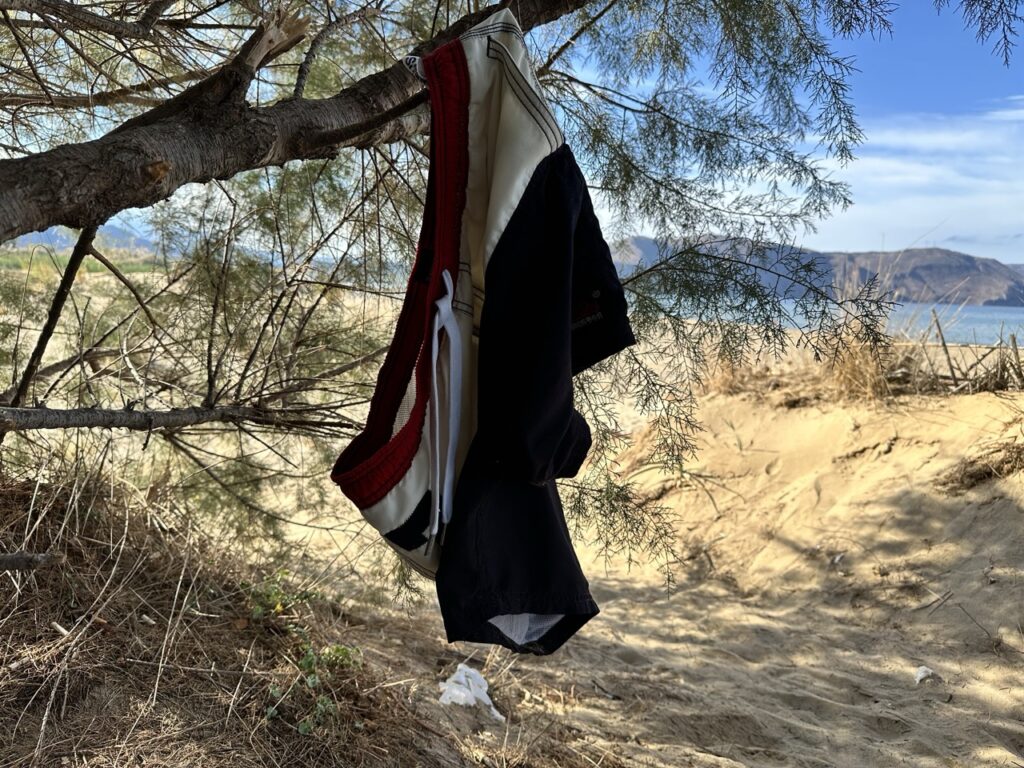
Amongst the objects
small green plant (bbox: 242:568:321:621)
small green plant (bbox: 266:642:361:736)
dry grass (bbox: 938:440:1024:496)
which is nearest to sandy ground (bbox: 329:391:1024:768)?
dry grass (bbox: 938:440:1024:496)

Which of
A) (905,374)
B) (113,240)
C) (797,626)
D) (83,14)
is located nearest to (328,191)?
(113,240)

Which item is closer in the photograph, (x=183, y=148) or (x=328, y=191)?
(x=183, y=148)

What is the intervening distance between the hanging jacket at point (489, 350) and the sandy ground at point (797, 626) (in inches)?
51.4

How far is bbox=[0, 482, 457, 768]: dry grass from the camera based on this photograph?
2.19 meters

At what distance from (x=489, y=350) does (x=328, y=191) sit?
2.09 meters

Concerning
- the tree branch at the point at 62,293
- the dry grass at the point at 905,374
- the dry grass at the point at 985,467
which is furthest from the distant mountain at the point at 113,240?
the dry grass at the point at 985,467

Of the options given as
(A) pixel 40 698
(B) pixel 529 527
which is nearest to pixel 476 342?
(B) pixel 529 527

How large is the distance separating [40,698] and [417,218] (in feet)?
6.37

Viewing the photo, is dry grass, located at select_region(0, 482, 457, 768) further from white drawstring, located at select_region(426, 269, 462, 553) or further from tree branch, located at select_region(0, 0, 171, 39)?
tree branch, located at select_region(0, 0, 171, 39)

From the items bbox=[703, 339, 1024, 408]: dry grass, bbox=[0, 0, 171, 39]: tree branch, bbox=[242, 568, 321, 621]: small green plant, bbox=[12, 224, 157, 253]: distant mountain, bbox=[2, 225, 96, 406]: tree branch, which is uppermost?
bbox=[0, 0, 171, 39]: tree branch

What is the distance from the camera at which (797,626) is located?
4.53 meters

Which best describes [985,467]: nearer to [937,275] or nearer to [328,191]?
[937,275]

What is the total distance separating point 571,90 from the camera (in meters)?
3.11

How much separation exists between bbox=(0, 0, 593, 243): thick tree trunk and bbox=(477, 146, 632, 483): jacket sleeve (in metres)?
0.33
